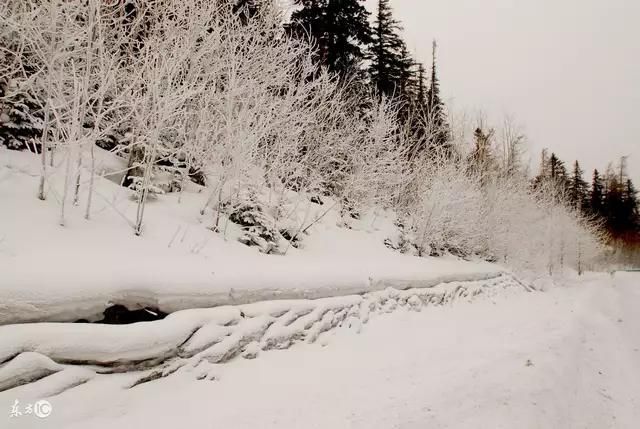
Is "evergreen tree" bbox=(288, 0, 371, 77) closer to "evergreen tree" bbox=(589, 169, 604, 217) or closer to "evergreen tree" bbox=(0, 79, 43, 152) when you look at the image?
"evergreen tree" bbox=(0, 79, 43, 152)

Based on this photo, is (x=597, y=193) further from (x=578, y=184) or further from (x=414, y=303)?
(x=414, y=303)

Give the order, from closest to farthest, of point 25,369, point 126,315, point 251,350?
point 25,369, point 126,315, point 251,350

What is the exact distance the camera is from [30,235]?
12.3ft

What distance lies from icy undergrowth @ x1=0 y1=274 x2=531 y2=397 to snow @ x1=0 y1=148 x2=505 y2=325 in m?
0.19

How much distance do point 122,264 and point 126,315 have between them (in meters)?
0.57

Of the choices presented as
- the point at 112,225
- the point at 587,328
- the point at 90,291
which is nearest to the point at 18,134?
the point at 112,225

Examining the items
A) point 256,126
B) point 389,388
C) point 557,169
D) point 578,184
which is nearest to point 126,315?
point 389,388

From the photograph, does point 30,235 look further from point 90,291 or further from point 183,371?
point 183,371

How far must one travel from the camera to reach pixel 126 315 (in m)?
3.20

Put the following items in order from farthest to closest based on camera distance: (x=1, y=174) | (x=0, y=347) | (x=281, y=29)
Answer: (x=281, y=29)
(x=1, y=174)
(x=0, y=347)

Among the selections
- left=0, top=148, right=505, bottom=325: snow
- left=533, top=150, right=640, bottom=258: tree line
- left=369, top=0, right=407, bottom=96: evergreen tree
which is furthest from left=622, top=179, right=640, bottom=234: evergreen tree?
left=0, top=148, right=505, bottom=325: snow

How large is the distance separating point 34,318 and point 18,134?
4966mm

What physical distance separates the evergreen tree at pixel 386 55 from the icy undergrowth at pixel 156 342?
1768 centimetres

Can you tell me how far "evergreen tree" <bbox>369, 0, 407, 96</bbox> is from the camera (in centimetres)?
2044
